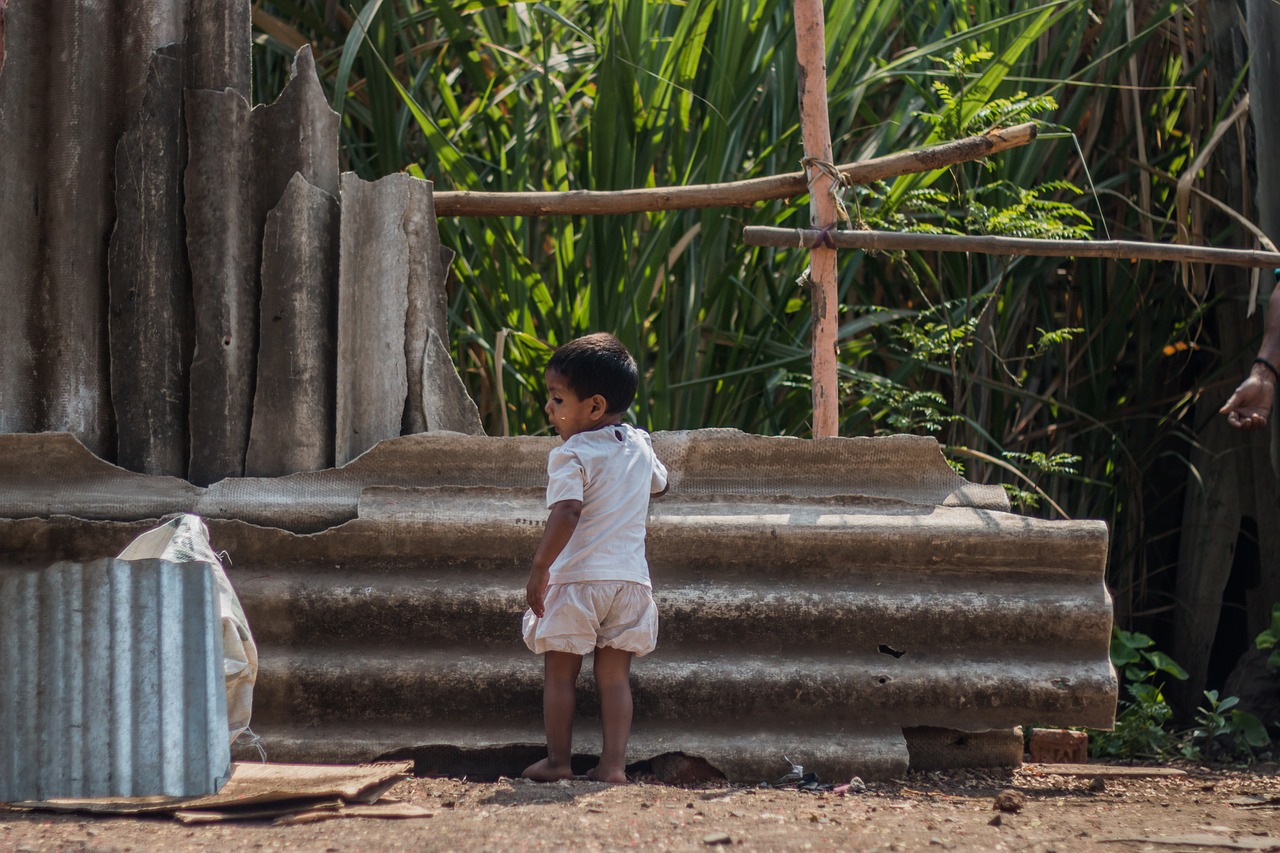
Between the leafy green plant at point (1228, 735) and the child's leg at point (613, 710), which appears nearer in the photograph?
the child's leg at point (613, 710)

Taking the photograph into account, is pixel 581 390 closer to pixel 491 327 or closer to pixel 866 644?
pixel 866 644

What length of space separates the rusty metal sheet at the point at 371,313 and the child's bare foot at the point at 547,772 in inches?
32.2

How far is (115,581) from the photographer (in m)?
2.03

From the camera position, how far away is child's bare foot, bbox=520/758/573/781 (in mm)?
2328

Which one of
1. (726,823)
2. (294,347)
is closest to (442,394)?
(294,347)

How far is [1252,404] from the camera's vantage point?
2.79m

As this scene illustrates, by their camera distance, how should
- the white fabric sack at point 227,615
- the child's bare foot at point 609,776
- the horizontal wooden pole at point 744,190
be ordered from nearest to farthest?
1. the white fabric sack at point 227,615
2. the child's bare foot at point 609,776
3. the horizontal wooden pole at point 744,190

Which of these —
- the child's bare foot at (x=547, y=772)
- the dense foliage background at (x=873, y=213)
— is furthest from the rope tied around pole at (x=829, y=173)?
the child's bare foot at (x=547, y=772)

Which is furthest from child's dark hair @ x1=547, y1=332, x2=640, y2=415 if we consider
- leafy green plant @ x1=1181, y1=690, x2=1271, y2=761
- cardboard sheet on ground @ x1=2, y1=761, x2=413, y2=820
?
leafy green plant @ x1=1181, y1=690, x2=1271, y2=761

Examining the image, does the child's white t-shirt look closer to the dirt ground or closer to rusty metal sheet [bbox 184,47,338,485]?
the dirt ground

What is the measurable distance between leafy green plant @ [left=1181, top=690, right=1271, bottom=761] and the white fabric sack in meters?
2.55

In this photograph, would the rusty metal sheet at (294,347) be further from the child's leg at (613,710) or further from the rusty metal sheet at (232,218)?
the child's leg at (613,710)

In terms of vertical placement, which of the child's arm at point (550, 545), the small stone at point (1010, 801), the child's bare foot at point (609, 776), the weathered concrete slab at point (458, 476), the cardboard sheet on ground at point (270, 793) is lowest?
the small stone at point (1010, 801)

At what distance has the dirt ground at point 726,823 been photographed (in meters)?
1.73
